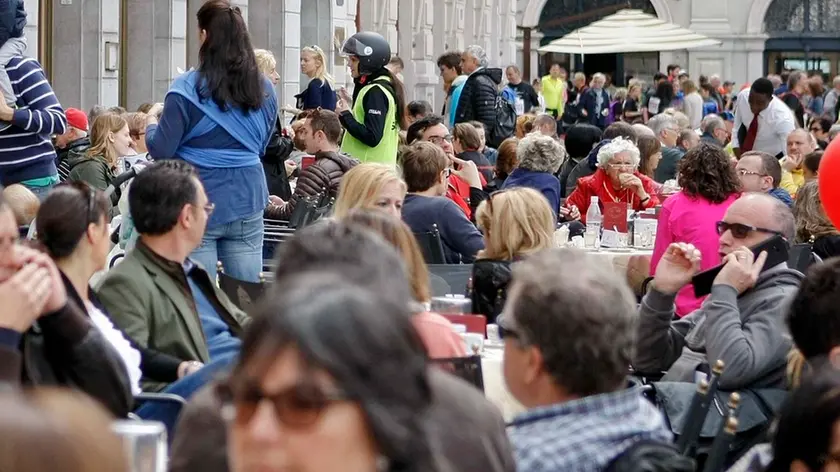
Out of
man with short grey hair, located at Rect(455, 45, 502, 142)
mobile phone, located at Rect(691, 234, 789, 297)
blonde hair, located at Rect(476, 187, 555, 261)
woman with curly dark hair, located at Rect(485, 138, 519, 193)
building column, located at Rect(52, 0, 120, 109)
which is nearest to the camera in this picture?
mobile phone, located at Rect(691, 234, 789, 297)

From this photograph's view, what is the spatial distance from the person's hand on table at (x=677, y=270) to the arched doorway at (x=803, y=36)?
141ft

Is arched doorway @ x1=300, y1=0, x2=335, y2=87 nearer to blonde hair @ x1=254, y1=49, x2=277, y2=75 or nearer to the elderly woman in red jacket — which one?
blonde hair @ x1=254, y1=49, x2=277, y2=75

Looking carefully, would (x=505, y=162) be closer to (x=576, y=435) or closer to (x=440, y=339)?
(x=440, y=339)

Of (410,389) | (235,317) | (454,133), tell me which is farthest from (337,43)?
(410,389)

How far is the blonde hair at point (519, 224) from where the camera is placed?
7.57 metres

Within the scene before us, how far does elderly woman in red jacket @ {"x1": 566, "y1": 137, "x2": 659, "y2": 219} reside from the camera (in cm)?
1213

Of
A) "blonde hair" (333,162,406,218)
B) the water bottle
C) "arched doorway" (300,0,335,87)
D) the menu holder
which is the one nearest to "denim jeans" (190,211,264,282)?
"blonde hair" (333,162,406,218)

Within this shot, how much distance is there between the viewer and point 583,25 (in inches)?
1943

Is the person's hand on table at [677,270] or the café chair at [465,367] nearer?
the café chair at [465,367]

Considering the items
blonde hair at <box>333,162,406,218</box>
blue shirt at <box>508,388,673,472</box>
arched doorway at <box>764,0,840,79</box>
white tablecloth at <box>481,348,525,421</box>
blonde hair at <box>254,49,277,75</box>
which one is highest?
arched doorway at <box>764,0,840,79</box>

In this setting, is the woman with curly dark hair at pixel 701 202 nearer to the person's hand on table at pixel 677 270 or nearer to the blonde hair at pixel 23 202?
the person's hand on table at pixel 677 270

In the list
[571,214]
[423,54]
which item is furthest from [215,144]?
[423,54]

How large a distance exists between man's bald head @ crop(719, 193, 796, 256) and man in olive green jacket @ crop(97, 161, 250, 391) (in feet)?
6.58

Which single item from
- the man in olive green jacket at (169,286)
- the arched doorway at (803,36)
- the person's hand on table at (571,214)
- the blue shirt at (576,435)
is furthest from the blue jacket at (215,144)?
the arched doorway at (803,36)
